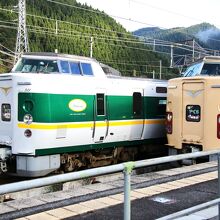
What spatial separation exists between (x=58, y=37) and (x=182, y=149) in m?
57.7

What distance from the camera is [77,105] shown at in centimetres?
1048

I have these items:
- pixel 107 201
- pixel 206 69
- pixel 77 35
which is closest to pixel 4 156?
pixel 107 201

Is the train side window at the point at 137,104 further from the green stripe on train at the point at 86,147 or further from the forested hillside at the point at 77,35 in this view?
the forested hillside at the point at 77,35

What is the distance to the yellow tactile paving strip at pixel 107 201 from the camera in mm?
5652

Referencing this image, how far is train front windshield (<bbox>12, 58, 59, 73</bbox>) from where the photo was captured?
1081 cm

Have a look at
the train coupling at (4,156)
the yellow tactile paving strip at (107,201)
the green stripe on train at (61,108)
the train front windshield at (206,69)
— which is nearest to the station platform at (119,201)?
the yellow tactile paving strip at (107,201)

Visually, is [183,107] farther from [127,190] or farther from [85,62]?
[127,190]

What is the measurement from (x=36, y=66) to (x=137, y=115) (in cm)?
328

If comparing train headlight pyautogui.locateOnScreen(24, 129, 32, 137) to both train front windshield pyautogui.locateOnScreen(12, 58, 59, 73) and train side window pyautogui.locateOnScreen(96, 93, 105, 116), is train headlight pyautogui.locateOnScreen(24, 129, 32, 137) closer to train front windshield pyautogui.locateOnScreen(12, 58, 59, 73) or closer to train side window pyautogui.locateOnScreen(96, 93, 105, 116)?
train front windshield pyautogui.locateOnScreen(12, 58, 59, 73)

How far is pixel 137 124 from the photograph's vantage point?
→ 41.5 ft

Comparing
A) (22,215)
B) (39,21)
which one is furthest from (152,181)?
(39,21)

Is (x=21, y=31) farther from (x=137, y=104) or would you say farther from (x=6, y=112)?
(x=6, y=112)

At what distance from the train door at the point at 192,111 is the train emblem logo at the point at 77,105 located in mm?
2587

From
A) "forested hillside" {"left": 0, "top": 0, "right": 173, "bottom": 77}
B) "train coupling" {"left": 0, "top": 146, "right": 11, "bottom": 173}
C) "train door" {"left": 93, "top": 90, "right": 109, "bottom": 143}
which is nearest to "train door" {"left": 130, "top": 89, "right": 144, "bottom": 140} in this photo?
"train door" {"left": 93, "top": 90, "right": 109, "bottom": 143}
